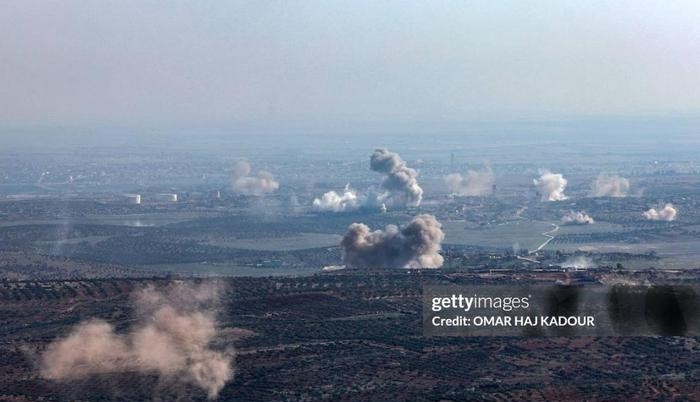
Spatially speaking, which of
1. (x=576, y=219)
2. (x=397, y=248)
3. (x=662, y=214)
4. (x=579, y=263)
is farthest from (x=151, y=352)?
(x=662, y=214)

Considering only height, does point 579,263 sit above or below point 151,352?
below

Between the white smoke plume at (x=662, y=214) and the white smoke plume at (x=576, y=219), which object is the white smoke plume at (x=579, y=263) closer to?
the white smoke plume at (x=576, y=219)

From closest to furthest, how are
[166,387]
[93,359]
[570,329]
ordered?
[166,387]
[93,359]
[570,329]

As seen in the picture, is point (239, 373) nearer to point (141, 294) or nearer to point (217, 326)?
point (217, 326)


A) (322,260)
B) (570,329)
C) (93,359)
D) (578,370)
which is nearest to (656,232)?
(322,260)

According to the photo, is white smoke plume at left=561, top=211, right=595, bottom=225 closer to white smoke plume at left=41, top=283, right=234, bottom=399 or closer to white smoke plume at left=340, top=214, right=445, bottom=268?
white smoke plume at left=340, top=214, right=445, bottom=268

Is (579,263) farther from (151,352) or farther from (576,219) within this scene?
(151,352)
